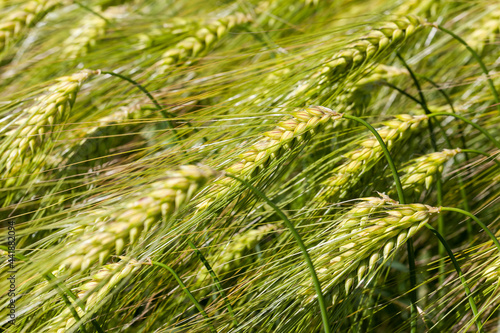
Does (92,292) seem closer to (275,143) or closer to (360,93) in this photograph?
(275,143)

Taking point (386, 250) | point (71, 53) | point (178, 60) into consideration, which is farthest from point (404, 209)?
point (71, 53)

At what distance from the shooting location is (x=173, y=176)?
527mm

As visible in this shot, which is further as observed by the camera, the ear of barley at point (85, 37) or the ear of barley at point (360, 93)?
the ear of barley at point (85, 37)

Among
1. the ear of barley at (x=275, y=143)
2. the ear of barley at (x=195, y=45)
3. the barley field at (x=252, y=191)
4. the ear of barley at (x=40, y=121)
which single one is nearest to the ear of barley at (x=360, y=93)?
the barley field at (x=252, y=191)

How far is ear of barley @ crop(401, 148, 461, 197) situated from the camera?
0.81 meters

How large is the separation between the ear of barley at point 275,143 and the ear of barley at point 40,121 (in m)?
0.38

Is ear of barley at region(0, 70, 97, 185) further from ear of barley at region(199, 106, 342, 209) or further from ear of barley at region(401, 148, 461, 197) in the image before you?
ear of barley at region(401, 148, 461, 197)

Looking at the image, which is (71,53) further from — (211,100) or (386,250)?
(386,250)

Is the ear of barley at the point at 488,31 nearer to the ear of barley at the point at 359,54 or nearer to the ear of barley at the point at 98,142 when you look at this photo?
the ear of barley at the point at 359,54

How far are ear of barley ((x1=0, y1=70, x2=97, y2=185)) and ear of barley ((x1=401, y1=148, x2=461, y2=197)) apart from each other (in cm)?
69

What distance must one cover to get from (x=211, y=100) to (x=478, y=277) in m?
0.81

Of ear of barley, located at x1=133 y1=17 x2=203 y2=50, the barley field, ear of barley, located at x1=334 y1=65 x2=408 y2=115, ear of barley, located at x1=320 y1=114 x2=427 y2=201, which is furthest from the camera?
ear of barley, located at x1=133 y1=17 x2=203 y2=50

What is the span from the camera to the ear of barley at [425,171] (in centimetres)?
81

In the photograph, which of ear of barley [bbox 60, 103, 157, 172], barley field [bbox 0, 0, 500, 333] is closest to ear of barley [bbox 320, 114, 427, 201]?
barley field [bbox 0, 0, 500, 333]
